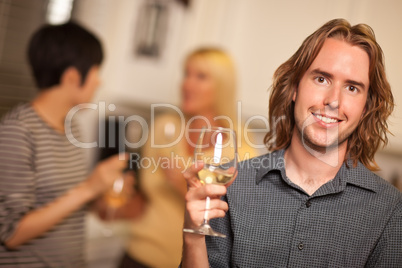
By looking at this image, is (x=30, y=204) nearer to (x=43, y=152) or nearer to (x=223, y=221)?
(x=43, y=152)

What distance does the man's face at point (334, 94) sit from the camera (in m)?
0.57

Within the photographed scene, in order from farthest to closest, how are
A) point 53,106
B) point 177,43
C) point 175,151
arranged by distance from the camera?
point 177,43, point 175,151, point 53,106

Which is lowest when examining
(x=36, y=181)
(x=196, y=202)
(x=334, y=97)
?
(x=36, y=181)

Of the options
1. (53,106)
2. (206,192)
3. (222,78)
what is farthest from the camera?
(222,78)

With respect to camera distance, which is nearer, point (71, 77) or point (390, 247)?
point (390, 247)

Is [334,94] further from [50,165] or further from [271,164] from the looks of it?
[50,165]

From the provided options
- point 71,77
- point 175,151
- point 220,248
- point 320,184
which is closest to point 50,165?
point 71,77

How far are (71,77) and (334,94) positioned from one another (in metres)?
0.67

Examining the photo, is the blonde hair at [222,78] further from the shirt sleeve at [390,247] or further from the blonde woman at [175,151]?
the shirt sleeve at [390,247]

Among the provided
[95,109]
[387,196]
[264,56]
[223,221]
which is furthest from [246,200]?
[95,109]

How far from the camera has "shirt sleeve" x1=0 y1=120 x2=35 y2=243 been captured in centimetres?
89

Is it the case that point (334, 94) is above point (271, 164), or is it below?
above

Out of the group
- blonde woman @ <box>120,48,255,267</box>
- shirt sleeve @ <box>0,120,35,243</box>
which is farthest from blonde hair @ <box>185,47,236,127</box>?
shirt sleeve @ <box>0,120,35,243</box>

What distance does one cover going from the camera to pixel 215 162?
0.57 metres
